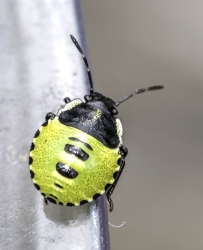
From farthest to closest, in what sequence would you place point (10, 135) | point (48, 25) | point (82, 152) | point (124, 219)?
point (124, 219) < point (48, 25) < point (10, 135) < point (82, 152)

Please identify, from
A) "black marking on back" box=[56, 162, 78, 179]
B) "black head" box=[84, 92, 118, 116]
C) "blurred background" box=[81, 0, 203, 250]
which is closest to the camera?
"black marking on back" box=[56, 162, 78, 179]

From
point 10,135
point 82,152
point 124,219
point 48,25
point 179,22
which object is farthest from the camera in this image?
point 179,22

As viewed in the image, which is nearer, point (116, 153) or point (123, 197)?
point (116, 153)

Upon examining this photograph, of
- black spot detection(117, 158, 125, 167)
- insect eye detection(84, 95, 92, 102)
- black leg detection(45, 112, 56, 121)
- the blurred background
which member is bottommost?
the blurred background

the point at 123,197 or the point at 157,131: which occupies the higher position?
the point at 157,131

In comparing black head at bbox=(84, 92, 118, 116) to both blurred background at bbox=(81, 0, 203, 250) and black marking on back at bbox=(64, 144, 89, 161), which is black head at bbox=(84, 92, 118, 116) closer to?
black marking on back at bbox=(64, 144, 89, 161)

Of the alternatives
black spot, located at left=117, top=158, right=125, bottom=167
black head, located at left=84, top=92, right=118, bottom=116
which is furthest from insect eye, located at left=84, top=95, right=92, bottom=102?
black spot, located at left=117, top=158, right=125, bottom=167

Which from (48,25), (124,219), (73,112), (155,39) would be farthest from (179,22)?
(73,112)

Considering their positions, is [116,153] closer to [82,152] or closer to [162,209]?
[82,152]

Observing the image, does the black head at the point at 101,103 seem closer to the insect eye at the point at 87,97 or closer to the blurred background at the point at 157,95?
the insect eye at the point at 87,97

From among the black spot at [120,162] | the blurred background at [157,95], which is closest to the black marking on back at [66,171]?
the black spot at [120,162]
